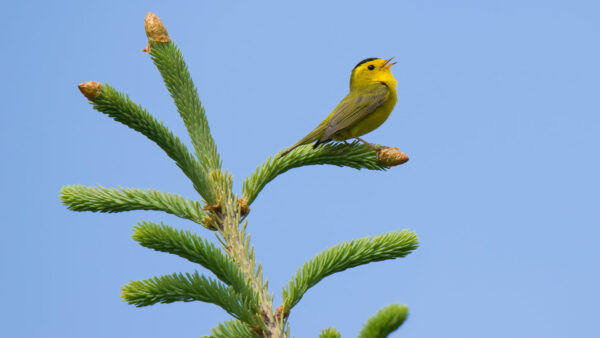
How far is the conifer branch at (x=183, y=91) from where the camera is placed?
3.77 metres

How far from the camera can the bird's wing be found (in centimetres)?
597

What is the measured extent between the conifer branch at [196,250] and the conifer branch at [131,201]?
1.56 feet

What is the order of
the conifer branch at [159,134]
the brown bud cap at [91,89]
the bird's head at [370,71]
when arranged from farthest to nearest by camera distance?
the bird's head at [370,71] → the conifer branch at [159,134] → the brown bud cap at [91,89]

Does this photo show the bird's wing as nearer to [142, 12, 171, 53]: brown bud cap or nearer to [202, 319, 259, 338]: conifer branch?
[142, 12, 171, 53]: brown bud cap

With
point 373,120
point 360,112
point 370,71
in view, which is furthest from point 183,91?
point 370,71

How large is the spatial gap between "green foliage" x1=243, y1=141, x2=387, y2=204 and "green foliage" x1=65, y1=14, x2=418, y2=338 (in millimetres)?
10

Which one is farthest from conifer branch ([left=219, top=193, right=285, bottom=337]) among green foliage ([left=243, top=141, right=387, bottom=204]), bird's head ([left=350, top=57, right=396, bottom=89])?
bird's head ([left=350, top=57, right=396, bottom=89])

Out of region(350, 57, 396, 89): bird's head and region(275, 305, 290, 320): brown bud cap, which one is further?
region(350, 57, 396, 89): bird's head

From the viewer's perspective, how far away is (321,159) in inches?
172

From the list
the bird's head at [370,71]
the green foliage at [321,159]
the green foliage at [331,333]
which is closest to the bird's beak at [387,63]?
the bird's head at [370,71]

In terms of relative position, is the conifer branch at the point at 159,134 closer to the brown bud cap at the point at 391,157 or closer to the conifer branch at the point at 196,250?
the conifer branch at the point at 196,250

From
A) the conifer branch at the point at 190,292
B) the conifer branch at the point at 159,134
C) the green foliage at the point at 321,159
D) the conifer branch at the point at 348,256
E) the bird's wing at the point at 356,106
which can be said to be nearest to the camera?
the conifer branch at the point at 190,292

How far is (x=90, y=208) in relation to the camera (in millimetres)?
3547

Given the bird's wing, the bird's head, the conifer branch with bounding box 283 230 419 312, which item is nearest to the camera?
the conifer branch with bounding box 283 230 419 312
